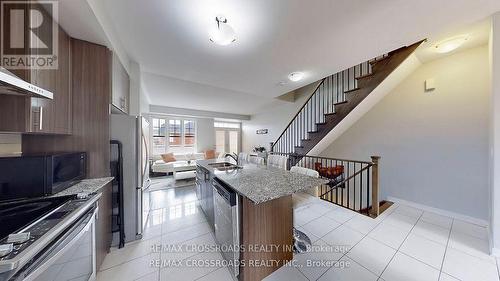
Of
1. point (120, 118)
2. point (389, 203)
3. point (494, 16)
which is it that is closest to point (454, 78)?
point (494, 16)

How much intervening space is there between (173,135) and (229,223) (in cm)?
662

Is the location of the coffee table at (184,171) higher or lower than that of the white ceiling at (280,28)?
lower

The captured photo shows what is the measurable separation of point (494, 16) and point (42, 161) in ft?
15.0

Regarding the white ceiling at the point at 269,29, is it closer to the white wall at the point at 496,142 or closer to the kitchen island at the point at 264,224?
the white wall at the point at 496,142

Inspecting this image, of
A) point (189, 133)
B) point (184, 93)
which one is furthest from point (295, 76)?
point (189, 133)

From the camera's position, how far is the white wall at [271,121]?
563 centimetres

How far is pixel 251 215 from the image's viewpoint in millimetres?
1485

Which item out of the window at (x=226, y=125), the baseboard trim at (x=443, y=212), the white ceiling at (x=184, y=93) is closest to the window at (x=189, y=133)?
the window at (x=226, y=125)

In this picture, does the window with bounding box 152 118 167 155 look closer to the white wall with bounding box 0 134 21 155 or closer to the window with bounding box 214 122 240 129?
the window with bounding box 214 122 240 129

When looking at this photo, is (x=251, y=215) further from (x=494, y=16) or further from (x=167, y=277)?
(x=494, y=16)

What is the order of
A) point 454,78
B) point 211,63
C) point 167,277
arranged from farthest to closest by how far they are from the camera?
point 454,78 < point 211,63 < point 167,277

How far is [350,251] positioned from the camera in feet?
6.22

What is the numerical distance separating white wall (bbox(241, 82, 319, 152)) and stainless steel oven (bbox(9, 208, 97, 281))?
557 centimetres

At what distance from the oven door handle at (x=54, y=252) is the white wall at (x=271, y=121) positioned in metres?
5.57
